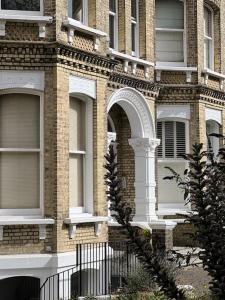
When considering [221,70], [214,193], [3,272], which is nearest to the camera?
[214,193]

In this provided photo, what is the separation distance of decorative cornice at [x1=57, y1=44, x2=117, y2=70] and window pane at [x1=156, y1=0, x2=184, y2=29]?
195 inches

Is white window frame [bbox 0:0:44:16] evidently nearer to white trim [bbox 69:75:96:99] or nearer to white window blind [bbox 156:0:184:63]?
white trim [bbox 69:75:96:99]

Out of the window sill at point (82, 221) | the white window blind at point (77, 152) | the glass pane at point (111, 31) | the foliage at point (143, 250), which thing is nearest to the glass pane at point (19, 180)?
the window sill at point (82, 221)

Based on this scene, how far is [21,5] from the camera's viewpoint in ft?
36.9

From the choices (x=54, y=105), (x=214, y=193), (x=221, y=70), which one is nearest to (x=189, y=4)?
(x=221, y=70)

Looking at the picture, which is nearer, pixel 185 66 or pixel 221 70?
pixel 185 66

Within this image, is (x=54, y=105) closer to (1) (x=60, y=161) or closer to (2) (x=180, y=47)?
(1) (x=60, y=161)

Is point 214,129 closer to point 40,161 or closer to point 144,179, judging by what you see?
point 144,179

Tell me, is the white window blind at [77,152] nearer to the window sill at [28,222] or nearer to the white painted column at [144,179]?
the window sill at [28,222]

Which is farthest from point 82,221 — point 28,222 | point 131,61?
point 131,61

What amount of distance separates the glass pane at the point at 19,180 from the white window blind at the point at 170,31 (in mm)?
7048

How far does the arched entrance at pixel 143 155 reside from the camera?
50.3 feet

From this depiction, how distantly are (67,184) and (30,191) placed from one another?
0.69 m

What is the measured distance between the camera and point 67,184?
1118 centimetres
